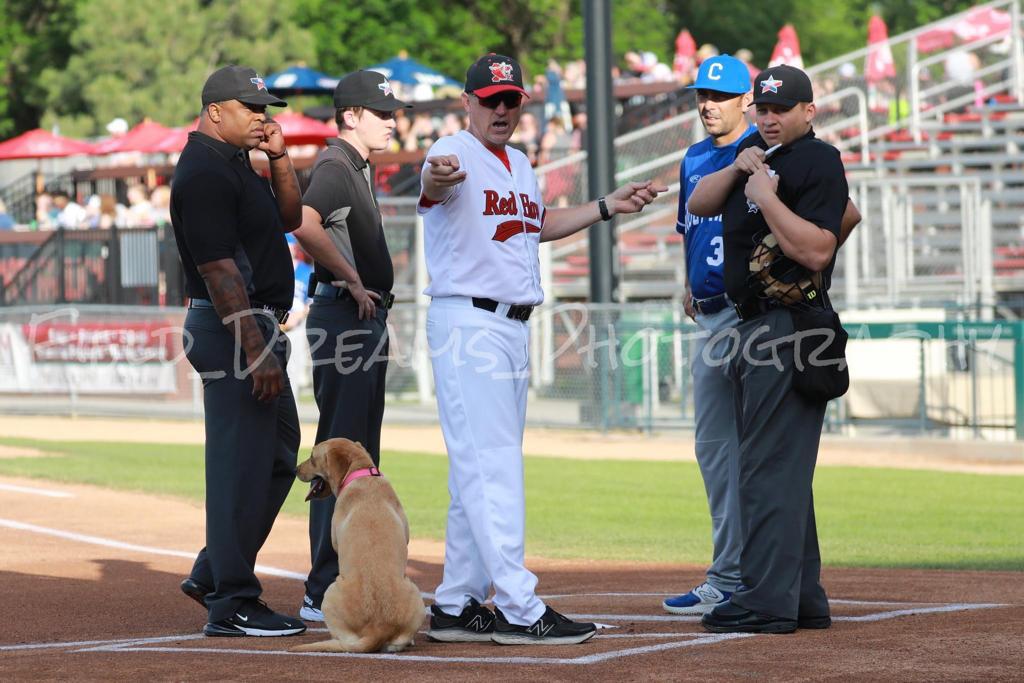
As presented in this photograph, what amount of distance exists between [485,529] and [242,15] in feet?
150

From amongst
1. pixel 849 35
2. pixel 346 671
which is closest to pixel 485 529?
pixel 346 671

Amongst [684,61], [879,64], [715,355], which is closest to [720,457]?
[715,355]

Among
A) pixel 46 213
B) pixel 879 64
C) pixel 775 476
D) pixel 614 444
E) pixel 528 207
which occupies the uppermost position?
pixel 879 64

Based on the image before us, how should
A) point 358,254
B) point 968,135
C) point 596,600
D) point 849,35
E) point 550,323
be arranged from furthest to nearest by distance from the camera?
point 849,35 < point 968,135 < point 550,323 < point 596,600 < point 358,254

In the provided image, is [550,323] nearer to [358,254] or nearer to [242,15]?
[358,254]

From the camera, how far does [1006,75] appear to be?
93.9ft

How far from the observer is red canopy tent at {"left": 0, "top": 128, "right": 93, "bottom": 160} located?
1352 inches

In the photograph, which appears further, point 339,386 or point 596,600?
point 596,600

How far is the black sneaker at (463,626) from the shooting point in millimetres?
6641

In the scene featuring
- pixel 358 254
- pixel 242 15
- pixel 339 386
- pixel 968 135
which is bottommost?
pixel 339 386

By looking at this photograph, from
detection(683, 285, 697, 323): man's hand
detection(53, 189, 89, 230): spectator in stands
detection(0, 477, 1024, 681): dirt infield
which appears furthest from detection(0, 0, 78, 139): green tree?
detection(683, 285, 697, 323): man's hand

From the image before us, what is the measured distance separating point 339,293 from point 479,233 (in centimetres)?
126

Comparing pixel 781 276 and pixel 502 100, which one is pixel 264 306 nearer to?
pixel 502 100

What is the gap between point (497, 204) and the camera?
654cm
